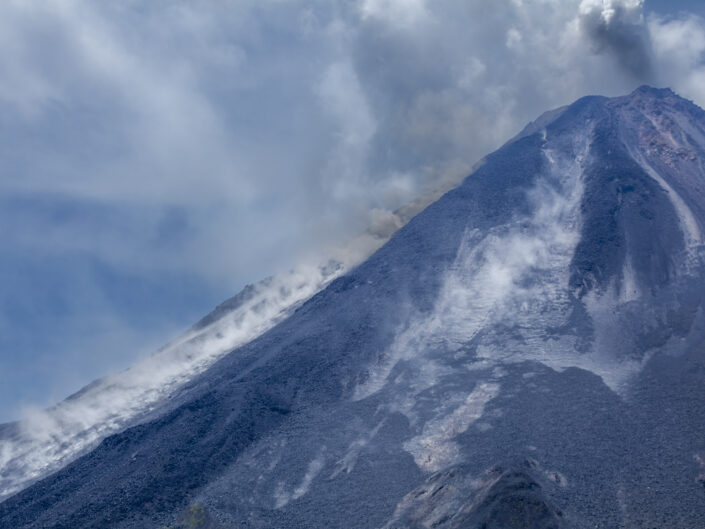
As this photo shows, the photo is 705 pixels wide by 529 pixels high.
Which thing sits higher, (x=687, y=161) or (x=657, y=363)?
(x=687, y=161)

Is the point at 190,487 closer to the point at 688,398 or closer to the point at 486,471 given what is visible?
the point at 486,471

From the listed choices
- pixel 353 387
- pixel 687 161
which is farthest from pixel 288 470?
pixel 687 161

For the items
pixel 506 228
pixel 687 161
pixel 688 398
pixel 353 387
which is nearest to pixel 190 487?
pixel 353 387

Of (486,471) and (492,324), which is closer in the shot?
(486,471)

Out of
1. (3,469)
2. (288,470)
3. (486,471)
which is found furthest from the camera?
(3,469)

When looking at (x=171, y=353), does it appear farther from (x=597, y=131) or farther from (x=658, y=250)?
(x=597, y=131)

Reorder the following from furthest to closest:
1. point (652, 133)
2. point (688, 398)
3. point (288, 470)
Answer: point (652, 133)
point (288, 470)
point (688, 398)

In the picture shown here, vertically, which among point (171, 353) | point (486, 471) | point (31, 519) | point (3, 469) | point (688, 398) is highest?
point (171, 353)
